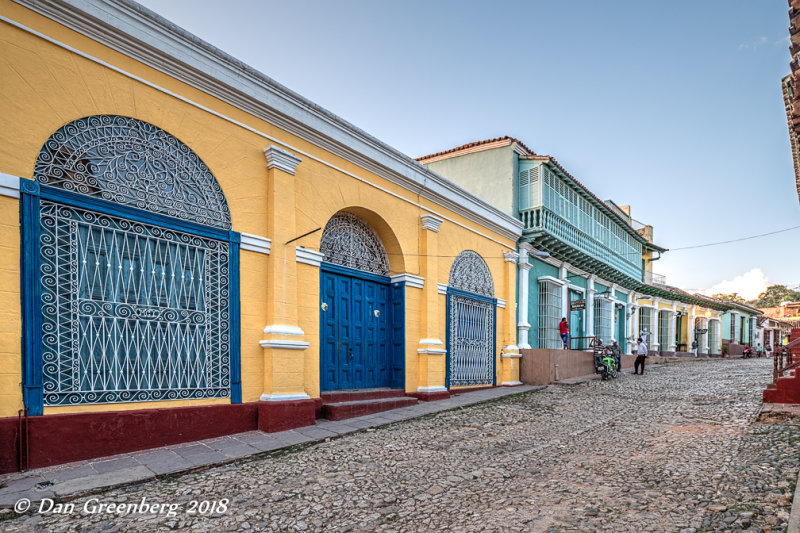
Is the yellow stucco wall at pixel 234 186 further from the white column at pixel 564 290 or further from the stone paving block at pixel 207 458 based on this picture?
the white column at pixel 564 290

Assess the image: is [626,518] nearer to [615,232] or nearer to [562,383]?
[562,383]

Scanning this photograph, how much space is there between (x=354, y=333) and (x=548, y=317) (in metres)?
7.57

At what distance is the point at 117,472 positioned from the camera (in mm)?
4203

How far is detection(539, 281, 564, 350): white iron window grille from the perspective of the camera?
44.2ft

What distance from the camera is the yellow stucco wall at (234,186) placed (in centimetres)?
427

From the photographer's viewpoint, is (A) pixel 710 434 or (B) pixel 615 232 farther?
(B) pixel 615 232

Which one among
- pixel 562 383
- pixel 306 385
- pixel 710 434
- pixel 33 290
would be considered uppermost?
pixel 33 290

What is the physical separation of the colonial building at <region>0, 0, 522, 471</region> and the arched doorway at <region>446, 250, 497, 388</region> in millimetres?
2232

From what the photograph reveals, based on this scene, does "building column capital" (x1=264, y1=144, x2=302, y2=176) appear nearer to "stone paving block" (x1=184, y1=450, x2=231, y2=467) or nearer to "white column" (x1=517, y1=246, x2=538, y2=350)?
"stone paving block" (x1=184, y1=450, x2=231, y2=467)

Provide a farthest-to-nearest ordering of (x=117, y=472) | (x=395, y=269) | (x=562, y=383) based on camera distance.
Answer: (x=562, y=383) < (x=395, y=269) < (x=117, y=472)

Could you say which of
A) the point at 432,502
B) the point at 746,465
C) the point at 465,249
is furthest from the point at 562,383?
the point at 432,502

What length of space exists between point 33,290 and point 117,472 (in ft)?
6.10

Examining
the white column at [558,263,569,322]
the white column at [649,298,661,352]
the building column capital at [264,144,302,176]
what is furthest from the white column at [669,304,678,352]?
the building column capital at [264,144,302,176]

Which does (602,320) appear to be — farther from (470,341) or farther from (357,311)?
(357,311)
